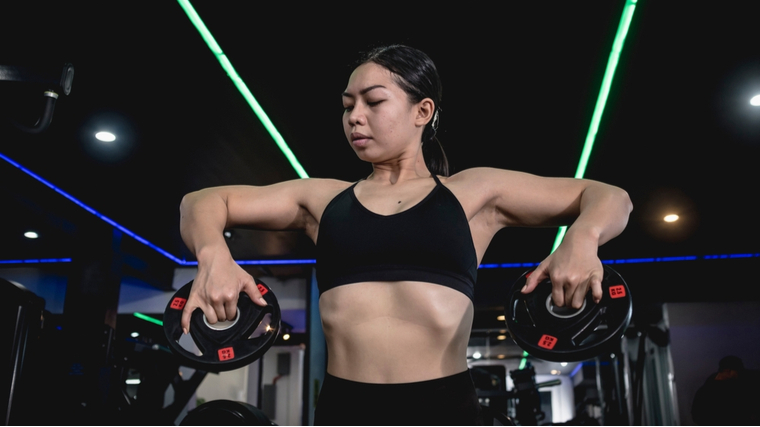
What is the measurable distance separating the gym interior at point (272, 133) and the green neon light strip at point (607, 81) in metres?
0.01

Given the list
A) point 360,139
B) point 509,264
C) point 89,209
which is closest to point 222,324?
point 360,139

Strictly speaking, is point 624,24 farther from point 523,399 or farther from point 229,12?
point 523,399

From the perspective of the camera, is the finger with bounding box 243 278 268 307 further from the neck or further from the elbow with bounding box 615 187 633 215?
the elbow with bounding box 615 187 633 215

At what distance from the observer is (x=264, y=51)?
3537 millimetres

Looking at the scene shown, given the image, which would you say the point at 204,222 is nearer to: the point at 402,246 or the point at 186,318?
the point at 186,318

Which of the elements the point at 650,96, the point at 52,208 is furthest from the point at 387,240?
the point at 52,208

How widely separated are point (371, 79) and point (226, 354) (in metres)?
0.71

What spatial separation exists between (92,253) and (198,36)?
4.00 meters

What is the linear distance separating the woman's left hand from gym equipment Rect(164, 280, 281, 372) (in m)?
0.49

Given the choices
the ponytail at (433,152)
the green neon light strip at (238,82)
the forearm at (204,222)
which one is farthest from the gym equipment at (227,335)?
the green neon light strip at (238,82)

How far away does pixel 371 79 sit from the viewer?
1.41m

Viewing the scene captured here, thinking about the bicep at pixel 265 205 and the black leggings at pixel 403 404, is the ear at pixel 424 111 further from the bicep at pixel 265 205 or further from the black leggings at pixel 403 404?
the black leggings at pixel 403 404

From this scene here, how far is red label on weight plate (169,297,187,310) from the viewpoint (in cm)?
114

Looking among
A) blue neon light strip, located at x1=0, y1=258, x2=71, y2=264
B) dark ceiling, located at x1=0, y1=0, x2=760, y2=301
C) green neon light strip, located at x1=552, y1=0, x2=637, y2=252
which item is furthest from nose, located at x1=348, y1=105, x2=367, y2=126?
blue neon light strip, located at x1=0, y1=258, x2=71, y2=264
